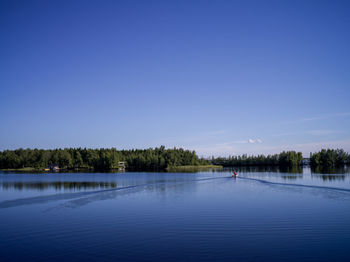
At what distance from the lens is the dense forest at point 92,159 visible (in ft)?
513

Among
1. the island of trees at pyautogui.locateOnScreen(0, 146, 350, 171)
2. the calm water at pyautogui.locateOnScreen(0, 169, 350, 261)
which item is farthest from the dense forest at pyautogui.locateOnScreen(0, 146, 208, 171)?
the calm water at pyautogui.locateOnScreen(0, 169, 350, 261)

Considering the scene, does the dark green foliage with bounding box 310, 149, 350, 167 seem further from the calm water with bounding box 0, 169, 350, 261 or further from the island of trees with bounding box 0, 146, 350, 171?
the calm water with bounding box 0, 169, 350, 261

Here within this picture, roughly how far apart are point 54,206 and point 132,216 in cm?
881

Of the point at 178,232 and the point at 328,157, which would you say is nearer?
the point at 178,232

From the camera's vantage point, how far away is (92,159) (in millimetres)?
167875

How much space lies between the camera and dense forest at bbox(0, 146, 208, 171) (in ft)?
513

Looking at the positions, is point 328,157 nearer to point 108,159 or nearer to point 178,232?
point 108,159

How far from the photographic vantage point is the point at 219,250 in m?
12.3

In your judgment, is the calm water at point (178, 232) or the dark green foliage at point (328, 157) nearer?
the calm water at point (178, 232)

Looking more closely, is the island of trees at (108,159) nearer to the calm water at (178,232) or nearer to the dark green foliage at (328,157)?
the dark green foliage at (328,157)

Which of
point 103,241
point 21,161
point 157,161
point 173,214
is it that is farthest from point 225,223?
point 21,161

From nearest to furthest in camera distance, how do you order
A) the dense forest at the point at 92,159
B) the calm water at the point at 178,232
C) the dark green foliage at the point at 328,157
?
the calm water at the point at 178,232 → the dense forest at the point at 92,159 → the dark green foliage at the point at 328,157

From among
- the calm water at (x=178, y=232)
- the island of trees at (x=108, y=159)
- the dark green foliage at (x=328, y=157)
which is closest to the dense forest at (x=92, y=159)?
the island of trees at (x=108, y=159)

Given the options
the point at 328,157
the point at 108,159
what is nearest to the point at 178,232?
the point at 108,159
